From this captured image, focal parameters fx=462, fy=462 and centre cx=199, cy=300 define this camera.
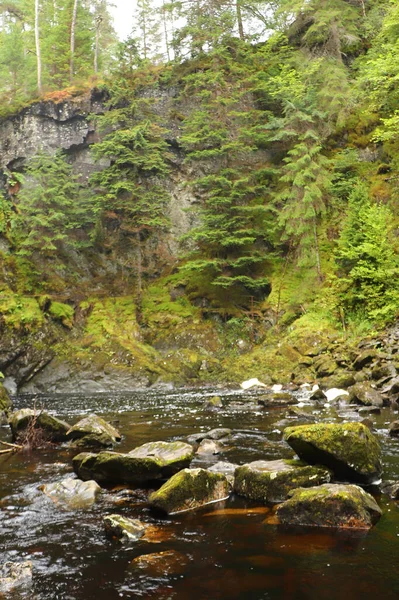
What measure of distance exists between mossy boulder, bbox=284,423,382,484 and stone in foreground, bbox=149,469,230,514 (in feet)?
4.03

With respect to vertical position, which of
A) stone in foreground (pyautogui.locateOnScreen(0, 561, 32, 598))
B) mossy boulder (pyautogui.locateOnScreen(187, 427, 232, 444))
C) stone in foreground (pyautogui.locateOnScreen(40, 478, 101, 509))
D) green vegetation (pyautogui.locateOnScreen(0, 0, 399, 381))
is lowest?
mossy boulder (pyautogui.locateOnScreen(187, 427, 232, 444))

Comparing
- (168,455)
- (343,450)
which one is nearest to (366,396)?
(343,450)

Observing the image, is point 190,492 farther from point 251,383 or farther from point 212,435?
point 251,383

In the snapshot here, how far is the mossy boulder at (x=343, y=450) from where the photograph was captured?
6.17 m

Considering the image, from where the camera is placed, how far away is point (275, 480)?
19.7 feet

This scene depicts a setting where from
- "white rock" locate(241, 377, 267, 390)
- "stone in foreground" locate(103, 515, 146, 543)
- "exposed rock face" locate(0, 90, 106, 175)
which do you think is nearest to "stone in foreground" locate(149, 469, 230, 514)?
"stone in foreground" locate(103, 515, 146, 543)

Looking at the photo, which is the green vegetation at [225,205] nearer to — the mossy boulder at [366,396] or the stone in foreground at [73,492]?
the mossy boulder at [366,396]

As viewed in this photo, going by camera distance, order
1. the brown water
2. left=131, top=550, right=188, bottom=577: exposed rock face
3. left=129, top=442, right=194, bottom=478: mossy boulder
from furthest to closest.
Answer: left=129, top=442, right=194, bottom=478: mossy boulder
left=131, top=550, right=188, bottom=577: exposed rock face
the brown water

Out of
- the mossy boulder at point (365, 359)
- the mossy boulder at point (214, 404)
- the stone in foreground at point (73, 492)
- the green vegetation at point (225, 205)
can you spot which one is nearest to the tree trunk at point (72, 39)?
the green vegetation at point (225, 205)

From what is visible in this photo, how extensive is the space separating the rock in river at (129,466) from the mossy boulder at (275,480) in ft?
3.59

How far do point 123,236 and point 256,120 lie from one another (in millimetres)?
10394

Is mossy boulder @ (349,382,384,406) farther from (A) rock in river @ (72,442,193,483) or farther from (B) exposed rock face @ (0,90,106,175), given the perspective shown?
(B) exposed rock face @ (0,90,106,175)

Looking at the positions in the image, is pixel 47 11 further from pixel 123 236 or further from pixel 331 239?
pixel 331 239

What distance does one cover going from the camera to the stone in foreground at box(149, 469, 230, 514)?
19.0 feet
